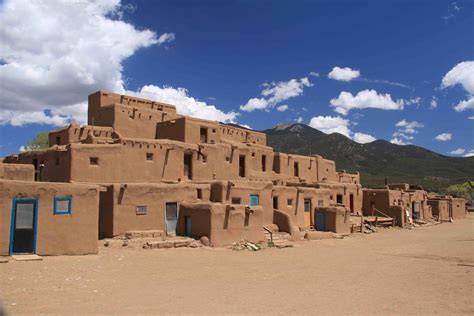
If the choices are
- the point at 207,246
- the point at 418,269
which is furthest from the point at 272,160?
the point at 418,269

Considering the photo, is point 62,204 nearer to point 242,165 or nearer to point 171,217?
point 171,217

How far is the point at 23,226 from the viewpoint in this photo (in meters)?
14.4

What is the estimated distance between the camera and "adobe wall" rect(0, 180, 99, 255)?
45.3 ft

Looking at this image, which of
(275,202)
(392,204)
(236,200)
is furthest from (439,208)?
(236,200)

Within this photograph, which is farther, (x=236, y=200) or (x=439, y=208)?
(x=439, y=208)

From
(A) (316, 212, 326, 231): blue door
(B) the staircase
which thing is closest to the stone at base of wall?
(A) (316, 212, 326, 231): blue door

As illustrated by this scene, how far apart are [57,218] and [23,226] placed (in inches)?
44.3

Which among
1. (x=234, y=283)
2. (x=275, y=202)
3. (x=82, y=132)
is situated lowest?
(x=234, y=283)

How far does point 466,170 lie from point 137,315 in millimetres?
126957

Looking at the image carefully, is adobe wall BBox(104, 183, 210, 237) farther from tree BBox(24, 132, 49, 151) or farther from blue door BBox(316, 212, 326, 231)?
tree BBox(24, 132, 49, 151)

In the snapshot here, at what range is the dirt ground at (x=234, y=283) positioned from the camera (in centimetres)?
1008

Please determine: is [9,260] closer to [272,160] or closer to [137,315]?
[137,315]

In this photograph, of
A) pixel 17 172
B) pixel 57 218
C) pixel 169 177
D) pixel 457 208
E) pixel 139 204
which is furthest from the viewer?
pixel 457 208

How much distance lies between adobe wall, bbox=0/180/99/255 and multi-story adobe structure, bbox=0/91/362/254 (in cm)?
7
